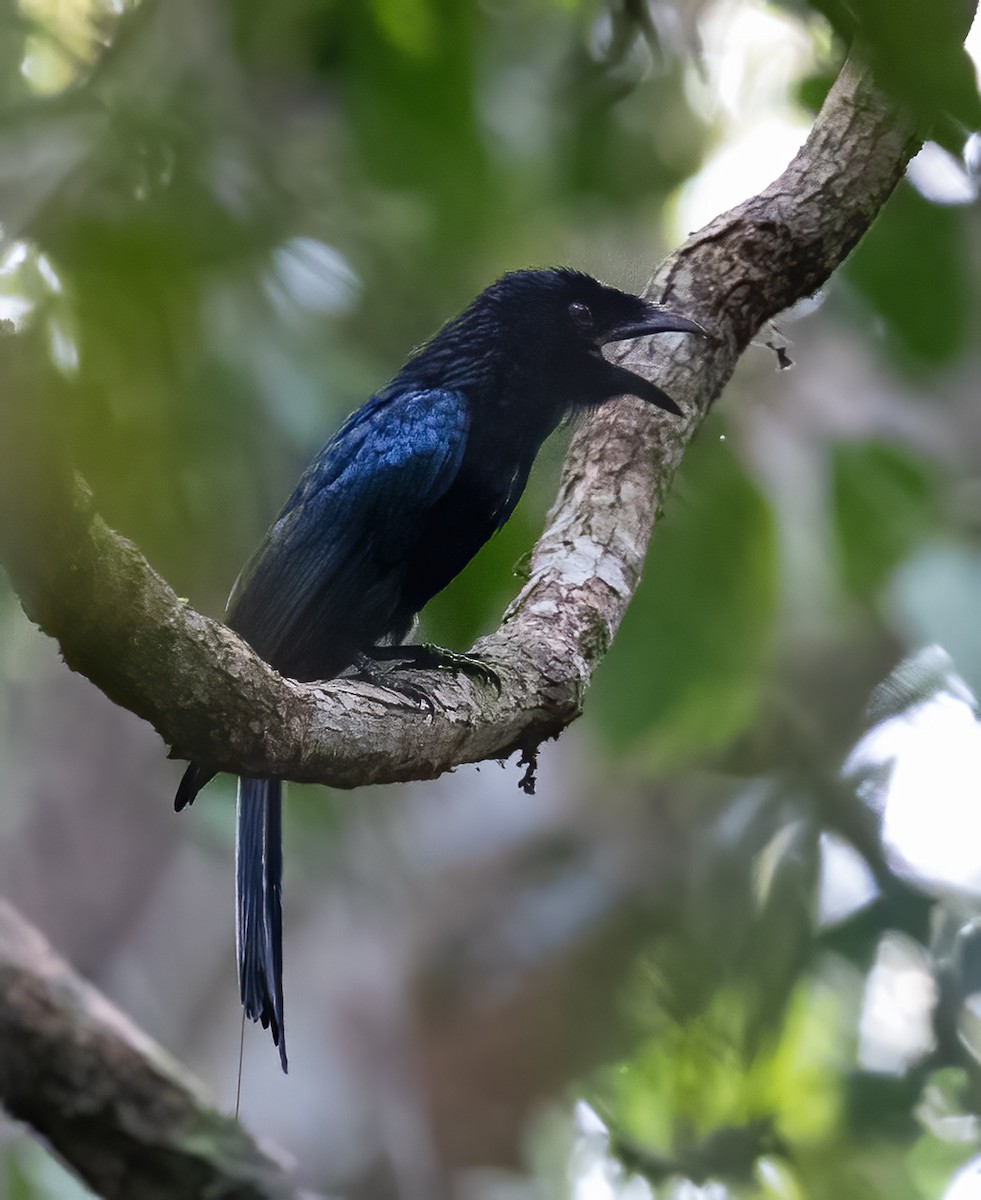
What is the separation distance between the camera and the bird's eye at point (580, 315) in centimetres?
366

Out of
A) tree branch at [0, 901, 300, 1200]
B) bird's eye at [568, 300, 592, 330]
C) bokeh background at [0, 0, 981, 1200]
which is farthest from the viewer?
bird's eye at [568, 300, 592, 330]

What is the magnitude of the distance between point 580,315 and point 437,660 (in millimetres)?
1248

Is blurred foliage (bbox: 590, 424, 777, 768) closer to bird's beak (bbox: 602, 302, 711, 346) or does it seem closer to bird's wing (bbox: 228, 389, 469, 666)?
bird's beak (bbox: 602, 302, 711, 346)

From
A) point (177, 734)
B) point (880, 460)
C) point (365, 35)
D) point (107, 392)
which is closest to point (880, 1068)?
point (880, 460)

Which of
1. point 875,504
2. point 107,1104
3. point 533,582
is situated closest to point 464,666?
point 533,582

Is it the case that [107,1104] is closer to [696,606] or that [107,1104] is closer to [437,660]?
[437,660]

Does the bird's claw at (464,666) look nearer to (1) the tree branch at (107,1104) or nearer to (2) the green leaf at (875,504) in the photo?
(2) the green leaf at (875,504)

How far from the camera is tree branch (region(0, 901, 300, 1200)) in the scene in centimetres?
330

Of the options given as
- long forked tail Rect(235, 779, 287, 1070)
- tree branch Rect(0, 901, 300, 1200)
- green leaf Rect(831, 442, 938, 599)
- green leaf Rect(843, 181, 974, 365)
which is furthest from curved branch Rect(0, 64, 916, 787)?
tree branch Rect(0, 901, 300, 1200)

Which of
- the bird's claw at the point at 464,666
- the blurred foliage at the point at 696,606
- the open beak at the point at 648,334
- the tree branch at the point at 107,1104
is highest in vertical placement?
the open beak at the point at 648,334

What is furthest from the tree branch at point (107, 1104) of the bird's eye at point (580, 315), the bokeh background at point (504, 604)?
the bird's eye at point (580, 315)

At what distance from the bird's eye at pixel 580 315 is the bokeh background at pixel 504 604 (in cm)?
10

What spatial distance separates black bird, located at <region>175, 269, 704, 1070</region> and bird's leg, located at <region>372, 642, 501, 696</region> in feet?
0.23

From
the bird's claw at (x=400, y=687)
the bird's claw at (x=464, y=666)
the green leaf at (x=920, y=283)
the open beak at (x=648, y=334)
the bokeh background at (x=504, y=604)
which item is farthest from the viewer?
the open beak at (x=648, y=334)
